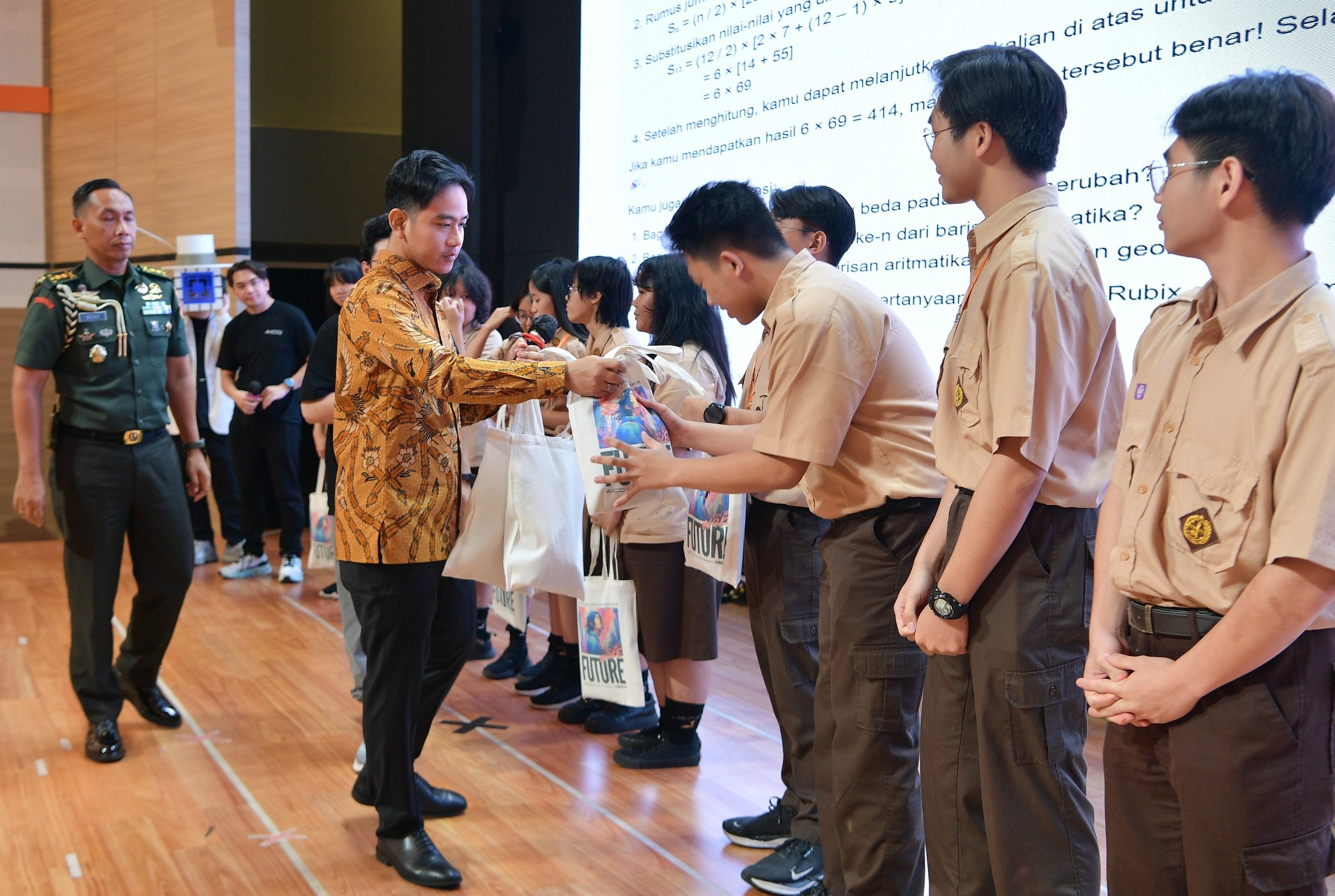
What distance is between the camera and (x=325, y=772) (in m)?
3.42

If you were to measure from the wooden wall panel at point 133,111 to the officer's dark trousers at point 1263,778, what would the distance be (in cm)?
812

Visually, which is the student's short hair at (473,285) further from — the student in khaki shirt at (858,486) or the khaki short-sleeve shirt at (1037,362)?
the khaki short-sleeve shirt at (1037,362)

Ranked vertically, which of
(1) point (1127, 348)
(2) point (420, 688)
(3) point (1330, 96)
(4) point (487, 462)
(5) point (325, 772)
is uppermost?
(3) point (1330, 96)

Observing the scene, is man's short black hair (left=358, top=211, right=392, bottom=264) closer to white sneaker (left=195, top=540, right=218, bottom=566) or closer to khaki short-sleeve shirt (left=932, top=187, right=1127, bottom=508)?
khaki short-sleeve shirt (left=932, top=187, right=1127, bottom=508)

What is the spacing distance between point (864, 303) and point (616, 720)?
2184 millimetres

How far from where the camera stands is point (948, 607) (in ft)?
5.66

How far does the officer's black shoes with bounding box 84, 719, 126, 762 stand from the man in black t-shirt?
272cm

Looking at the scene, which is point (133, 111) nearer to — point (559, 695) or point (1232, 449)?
point (559, 695)

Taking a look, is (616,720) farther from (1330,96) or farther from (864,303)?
(1330,96)

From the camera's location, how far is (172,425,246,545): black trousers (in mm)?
6855

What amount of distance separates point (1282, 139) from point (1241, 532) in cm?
47

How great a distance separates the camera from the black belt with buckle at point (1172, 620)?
4.48ft

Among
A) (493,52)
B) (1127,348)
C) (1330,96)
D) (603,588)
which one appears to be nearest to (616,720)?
(603,588)

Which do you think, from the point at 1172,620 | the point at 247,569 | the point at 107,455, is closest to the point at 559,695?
the point at 107,455
